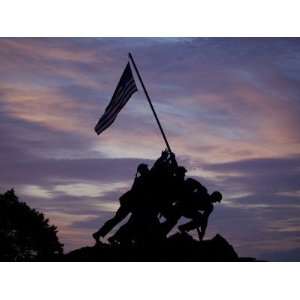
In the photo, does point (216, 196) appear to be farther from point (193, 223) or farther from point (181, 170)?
point (181, 170)

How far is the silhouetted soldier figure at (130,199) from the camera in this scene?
11047 mm

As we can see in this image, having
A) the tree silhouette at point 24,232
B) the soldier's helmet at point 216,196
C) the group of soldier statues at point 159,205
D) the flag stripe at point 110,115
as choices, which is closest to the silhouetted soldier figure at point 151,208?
the group of soldier statues at point 159,205

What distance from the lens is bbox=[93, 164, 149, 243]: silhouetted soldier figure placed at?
11.0m

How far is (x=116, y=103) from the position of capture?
1067 cm

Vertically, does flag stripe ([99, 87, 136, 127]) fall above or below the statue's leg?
above

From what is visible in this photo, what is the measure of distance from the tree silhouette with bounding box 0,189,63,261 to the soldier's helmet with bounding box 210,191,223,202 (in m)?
4.39

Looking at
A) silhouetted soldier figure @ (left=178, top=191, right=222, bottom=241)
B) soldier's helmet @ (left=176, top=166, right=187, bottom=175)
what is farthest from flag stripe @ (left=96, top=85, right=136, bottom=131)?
silhouetted soldier figure @ (left=178, top=191, right=222, bottom=241)

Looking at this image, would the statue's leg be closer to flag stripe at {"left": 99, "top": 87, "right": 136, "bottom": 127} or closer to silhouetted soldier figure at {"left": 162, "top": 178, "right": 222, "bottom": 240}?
silhouetted soldier figure at {"left": 162, "top": 178, "right": 222, "bottom": 240}

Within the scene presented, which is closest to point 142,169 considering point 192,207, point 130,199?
point 130,199

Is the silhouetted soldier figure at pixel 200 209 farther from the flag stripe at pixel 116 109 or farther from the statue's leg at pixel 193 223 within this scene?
the flag stripe at pixel 116 109

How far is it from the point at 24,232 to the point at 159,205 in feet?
20.2

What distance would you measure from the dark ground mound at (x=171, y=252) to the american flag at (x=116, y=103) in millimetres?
2040

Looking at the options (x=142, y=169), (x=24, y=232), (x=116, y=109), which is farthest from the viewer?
(x=24, y=232)
